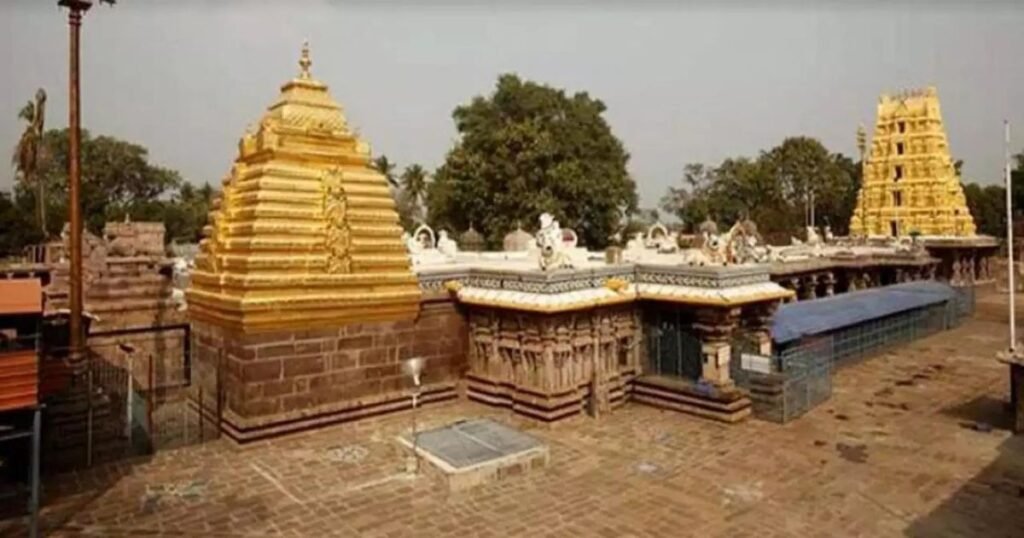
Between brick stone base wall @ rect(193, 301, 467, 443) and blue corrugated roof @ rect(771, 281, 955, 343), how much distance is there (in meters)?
7.35

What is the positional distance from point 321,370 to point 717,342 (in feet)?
24.1

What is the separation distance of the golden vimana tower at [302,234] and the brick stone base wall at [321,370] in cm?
31

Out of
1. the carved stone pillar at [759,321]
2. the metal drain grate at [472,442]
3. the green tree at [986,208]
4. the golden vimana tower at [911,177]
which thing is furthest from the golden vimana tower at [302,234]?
the green tree at [986,208]

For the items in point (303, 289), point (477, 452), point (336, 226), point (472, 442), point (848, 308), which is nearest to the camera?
Result: point (477, 452)

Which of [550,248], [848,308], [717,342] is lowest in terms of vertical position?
[717,342]

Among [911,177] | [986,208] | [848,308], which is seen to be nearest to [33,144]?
[848,308]

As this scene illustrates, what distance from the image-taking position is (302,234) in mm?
11805

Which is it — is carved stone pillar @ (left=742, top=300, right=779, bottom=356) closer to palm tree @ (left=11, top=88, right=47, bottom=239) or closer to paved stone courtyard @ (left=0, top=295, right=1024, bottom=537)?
paved stone courtyard @ (left=0, top=295, right=1024, bottom=537)

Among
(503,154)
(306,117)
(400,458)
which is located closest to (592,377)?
(400,458)

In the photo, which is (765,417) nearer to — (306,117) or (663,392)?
(663,392)

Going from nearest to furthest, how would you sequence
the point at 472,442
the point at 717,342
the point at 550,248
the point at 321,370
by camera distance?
the point at 472,442
the point at 321,370
the point at 717,342
the point at 550,248

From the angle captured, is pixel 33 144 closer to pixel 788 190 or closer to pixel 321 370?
pixel 321 370

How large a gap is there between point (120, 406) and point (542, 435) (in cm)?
821

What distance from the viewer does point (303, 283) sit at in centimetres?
1171
